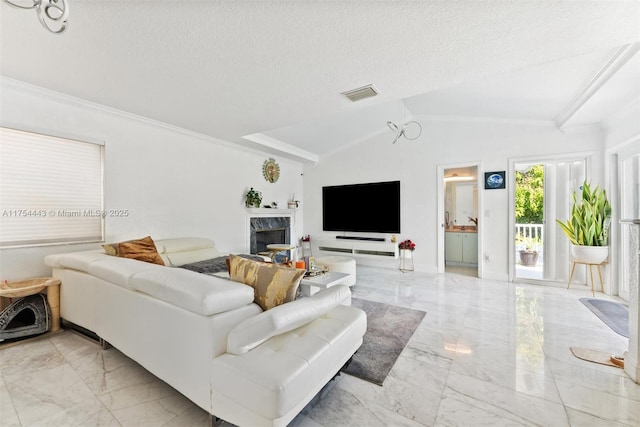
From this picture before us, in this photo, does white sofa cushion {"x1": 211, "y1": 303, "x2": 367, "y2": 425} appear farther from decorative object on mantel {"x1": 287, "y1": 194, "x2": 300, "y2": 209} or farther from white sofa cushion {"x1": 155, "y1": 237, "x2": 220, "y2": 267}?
decorative object on mantel {"x1": 287, "y1": 194, "x2": 300, "y2": 209}

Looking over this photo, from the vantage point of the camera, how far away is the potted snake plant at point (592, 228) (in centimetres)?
344

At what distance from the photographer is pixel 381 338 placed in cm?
236

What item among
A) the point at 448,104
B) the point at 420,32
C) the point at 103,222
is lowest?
the point at 103,222

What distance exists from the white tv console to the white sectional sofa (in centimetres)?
336

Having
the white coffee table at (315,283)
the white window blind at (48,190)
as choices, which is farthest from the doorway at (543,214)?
the white window blind at (48,190)

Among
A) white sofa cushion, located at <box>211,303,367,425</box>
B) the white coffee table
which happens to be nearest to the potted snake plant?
the white coffee table

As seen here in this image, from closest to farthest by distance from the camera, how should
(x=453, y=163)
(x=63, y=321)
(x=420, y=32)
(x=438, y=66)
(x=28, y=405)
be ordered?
1. (x=28, y=405)
2. (x=420, y=32)
3. (x=438, y=66)
4. (x=63, y=321)
5. (x=453, y=163)

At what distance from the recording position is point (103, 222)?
9.92ft

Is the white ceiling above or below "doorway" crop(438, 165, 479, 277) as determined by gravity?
above

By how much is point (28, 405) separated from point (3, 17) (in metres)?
2.34

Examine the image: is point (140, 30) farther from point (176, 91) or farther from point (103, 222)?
point (103, 222)

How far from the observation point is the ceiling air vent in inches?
98.7

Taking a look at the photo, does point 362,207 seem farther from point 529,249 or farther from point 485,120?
point 529,249

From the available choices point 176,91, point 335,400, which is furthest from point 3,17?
point 335,400
